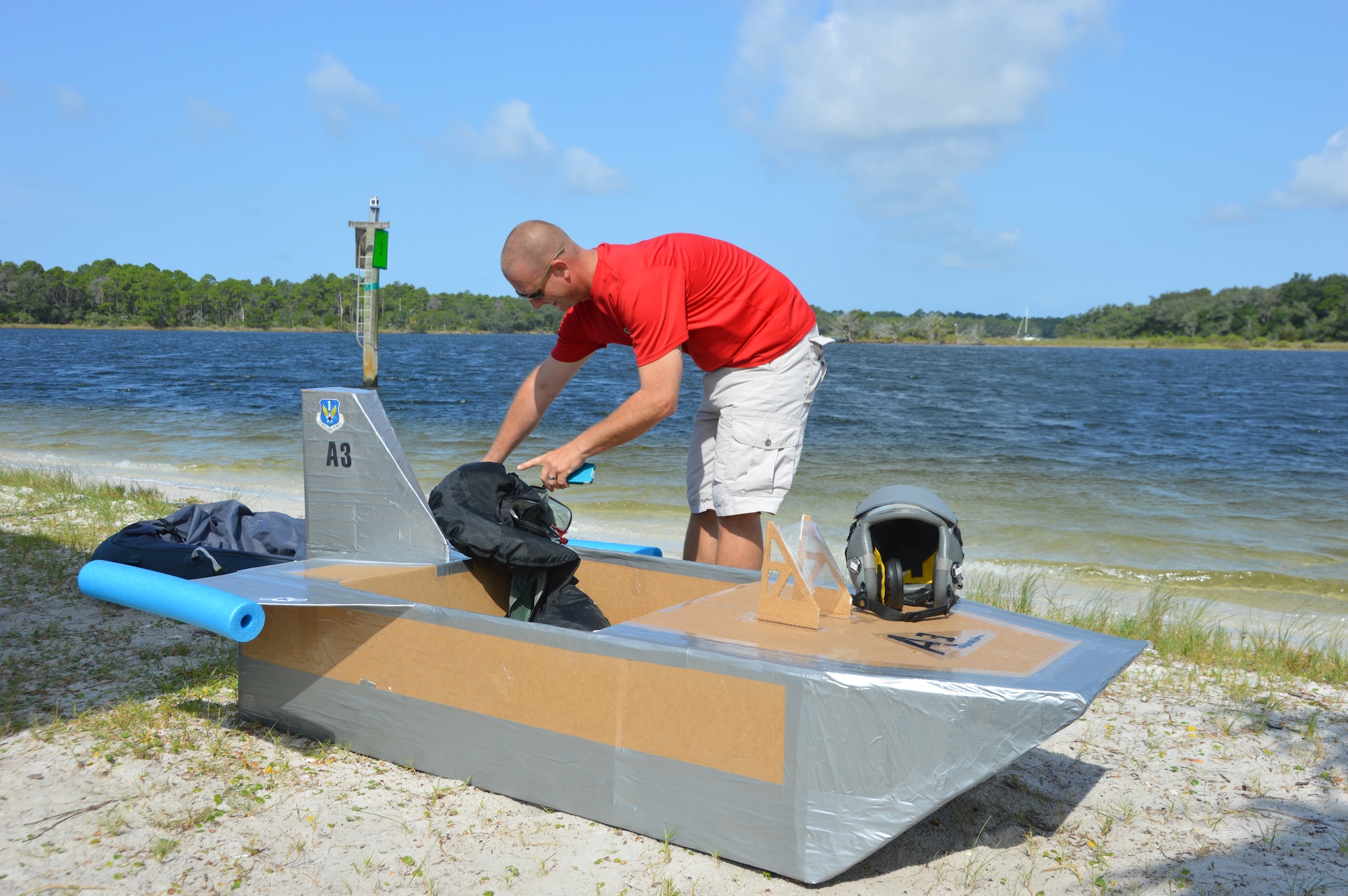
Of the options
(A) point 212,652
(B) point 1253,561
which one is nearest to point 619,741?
(A) point 212,652

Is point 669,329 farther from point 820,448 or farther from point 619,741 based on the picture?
point 820,448

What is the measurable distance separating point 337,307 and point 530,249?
12403 cm

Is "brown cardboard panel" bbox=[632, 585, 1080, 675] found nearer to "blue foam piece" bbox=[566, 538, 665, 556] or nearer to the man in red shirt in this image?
the man in red shirt

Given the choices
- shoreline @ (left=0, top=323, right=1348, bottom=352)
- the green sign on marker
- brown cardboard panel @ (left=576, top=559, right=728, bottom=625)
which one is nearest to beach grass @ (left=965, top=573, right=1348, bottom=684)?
brown cardboard panel @ (left=576, top=559, right=728, bottom=625)

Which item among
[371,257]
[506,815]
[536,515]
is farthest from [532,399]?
[371,257]

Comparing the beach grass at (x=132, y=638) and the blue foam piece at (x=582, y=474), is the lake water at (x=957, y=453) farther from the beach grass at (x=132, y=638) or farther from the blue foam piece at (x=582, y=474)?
the blue foam piece at (x=582, y=474)

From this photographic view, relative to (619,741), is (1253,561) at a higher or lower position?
lower

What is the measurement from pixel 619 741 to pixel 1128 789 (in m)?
1.72

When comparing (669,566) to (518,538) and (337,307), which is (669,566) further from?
(337,307)

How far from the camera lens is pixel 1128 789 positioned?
276 centimetres

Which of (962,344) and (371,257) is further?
(962,344)

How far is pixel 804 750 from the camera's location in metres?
2.05

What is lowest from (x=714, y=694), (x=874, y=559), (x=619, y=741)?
(x=619, y=741)

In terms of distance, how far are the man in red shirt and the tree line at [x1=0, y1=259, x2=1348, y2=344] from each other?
345 feet
